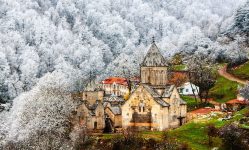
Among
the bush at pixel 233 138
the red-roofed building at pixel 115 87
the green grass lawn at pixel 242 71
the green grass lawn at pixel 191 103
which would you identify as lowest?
the bush at pixel 233 138

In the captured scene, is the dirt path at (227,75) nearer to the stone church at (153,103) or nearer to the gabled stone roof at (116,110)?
the stone church at (153,103)

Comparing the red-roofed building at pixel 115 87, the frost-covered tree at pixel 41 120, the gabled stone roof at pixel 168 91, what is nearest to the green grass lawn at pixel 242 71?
the red-roofed building at pixel 115 87

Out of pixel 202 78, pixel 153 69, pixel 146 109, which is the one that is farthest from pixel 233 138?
pixel 202 78

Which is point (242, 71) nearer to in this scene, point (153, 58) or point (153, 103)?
point (153, 58)

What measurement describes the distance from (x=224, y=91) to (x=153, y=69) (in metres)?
23.6

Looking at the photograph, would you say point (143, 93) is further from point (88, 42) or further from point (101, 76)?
point (88, 42)

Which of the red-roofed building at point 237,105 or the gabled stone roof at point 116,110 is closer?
the gabled stone roof at point 116,110

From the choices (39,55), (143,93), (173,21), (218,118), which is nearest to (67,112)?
(143,93)

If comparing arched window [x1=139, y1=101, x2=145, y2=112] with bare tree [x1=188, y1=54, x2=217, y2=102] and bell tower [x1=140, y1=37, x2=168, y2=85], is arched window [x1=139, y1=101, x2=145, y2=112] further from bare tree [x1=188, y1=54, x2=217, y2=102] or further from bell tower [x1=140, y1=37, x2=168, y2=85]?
bare tree [x1=188, y1=54, x2=217, y2=102]

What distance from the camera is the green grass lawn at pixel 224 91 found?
274 feet

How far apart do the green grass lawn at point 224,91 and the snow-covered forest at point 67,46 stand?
18823mm

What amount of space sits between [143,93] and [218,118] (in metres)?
9.68

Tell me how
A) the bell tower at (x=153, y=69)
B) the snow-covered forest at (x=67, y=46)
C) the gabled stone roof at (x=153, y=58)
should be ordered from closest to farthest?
the bell tower at (x=153, y=69), the gabled stone roof at (x=153, y=58), the snow-covered forest at (x=67, y=46)

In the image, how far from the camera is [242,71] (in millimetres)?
98250
